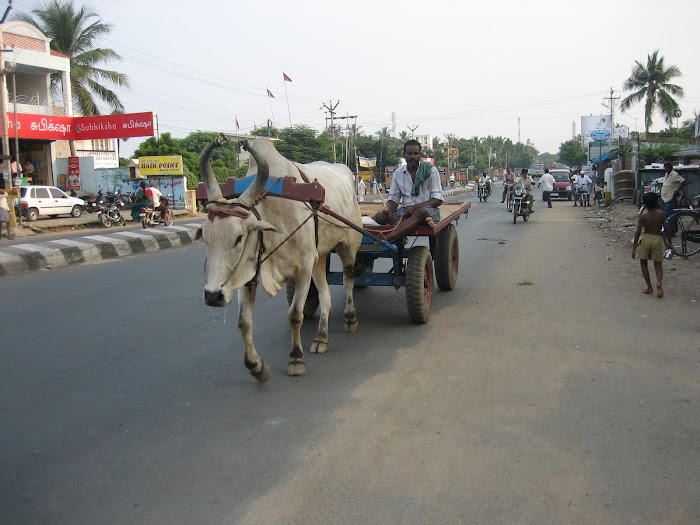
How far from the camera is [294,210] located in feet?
16.5

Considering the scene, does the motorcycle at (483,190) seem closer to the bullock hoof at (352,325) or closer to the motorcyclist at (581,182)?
the motorcyclist at (581,182)

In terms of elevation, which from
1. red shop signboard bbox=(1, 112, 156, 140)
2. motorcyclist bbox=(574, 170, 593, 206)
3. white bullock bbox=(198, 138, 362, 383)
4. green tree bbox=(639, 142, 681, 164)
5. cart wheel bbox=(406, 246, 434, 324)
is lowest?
cart wheel bbox=(406, 246, 434, 324)

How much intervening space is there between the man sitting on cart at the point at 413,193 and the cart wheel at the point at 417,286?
0.95ft

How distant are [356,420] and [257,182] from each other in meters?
1.88

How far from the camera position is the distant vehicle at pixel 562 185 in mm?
35188

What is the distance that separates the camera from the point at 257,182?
4.55m

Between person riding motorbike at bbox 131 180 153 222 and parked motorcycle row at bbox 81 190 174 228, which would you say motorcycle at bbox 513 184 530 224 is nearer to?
parked motorcycle row at bbox 81 190 174 228

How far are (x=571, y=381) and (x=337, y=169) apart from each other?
11.1ft

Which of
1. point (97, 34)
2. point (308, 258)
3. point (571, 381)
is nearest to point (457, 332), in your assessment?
point (571, 381)

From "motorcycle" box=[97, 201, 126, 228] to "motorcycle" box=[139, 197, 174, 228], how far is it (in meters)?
2.03

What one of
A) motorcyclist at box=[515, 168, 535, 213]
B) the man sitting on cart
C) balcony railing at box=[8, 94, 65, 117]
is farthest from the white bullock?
balcony railing at box=[8, 94, 65, 117]

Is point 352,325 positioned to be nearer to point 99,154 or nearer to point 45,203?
point 45,203

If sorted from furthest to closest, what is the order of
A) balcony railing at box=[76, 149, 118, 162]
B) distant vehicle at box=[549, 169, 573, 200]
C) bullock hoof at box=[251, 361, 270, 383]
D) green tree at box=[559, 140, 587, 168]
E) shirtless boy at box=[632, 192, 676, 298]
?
green tree at box=[559, 140, 587, 168] < distant vehicle at box=[549, 169, 573, 200] < balcony railing at box=[76, 149, 118, 162] < shirtless boy at box=[632, 192, 676, 298] < bullock hoof at box=[251, 361, 270, 383]

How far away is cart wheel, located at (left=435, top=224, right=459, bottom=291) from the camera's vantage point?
8.23 meters
